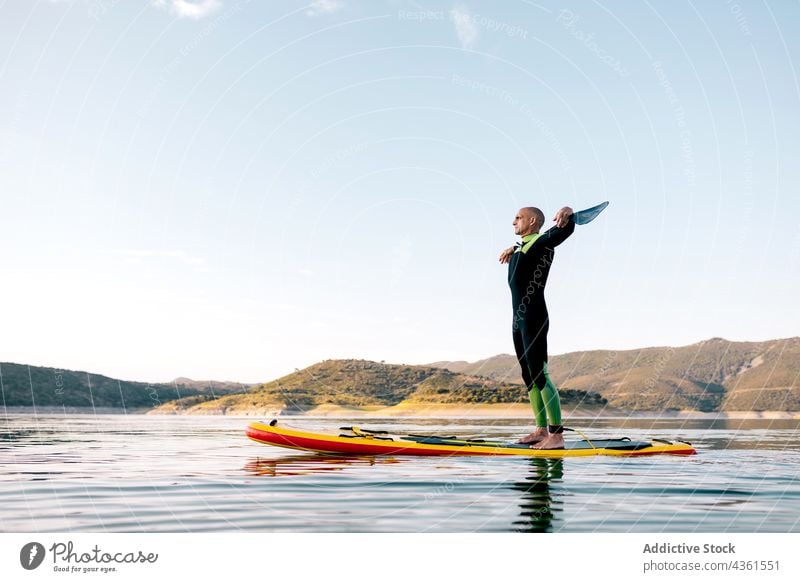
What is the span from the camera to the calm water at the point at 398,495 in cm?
1023

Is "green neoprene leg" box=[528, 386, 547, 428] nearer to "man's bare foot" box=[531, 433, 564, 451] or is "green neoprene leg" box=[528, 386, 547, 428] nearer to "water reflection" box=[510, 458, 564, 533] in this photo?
"man's bare foot" box=[531, 433, 564, 451]

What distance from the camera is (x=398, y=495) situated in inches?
503

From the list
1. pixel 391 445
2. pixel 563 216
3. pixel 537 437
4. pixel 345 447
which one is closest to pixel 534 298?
Result: pixel 563 216

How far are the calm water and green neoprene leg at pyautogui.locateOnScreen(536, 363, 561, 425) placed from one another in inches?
43.4

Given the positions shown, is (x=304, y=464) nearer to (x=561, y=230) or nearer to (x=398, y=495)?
(x=398, y=495)

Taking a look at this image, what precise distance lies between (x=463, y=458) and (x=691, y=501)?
7.77m

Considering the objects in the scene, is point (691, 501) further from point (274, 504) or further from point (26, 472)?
point (26, 472)

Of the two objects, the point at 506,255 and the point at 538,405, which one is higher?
the point at 506,255

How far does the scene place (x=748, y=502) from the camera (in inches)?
506

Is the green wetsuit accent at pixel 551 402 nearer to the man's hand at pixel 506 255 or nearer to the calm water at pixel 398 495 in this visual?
the calm water at pixel 398 495

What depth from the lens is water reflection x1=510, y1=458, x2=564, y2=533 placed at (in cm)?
990
